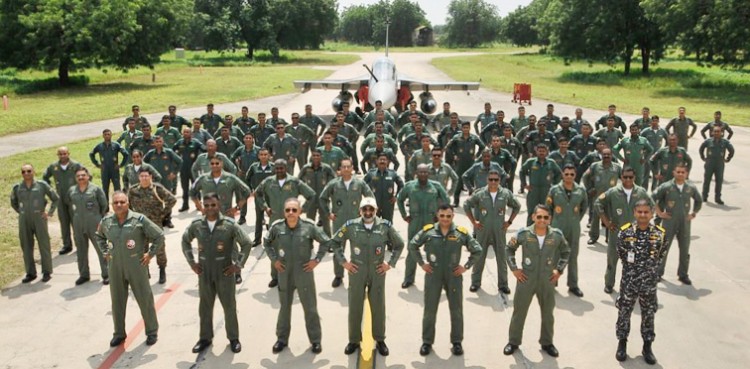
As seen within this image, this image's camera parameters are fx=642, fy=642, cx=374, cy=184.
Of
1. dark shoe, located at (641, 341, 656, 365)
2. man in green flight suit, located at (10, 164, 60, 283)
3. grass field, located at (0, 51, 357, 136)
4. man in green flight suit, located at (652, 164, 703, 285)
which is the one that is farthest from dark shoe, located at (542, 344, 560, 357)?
grass field, located at (0, 51, 357, 136)

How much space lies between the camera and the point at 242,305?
367 inches

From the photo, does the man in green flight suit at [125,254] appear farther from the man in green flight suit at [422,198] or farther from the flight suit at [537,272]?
the flight suit at [537,272]

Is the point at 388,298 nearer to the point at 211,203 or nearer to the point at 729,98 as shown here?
the point at 211,203

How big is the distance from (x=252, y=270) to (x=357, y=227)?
3.81 meters

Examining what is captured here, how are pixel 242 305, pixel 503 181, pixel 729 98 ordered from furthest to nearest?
1. pixel 729 98
2. pixel 503 181
3. pixel 242 305

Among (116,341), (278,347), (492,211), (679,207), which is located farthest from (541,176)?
(116,341)

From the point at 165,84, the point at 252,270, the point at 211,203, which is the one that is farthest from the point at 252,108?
the point at 211,203

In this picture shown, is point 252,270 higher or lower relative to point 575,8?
lower

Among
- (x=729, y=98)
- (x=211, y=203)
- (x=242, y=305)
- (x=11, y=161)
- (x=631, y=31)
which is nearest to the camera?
(x=211, y=203)

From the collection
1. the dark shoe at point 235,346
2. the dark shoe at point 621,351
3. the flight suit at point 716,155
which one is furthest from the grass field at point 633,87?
the dark shoe at point 235,346

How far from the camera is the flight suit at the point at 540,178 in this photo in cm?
1184

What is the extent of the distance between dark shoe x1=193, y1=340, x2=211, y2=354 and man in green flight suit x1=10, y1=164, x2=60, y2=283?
408 centimetres

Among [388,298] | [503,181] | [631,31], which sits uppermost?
[631,31]

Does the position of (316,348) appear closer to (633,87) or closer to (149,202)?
(149,202)
